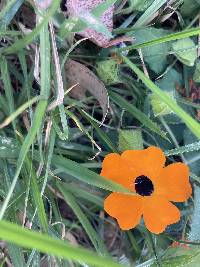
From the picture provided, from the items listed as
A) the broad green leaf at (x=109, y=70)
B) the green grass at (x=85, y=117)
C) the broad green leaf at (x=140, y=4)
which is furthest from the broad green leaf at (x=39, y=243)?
the broad green leaf at (x=140, y=4)

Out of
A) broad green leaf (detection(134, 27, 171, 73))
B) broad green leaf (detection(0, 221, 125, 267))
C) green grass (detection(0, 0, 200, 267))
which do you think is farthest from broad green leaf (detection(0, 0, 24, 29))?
broad green leaf (detection(0, 221, 125, 267))

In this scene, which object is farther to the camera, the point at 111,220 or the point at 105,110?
the point at 111,220

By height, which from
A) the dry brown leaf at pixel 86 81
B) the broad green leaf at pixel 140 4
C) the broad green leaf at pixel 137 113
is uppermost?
the broad green leaf at pixel 140 4

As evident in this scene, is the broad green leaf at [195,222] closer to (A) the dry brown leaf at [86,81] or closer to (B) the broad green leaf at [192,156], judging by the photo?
(B) the broad green leaf at [192,156]

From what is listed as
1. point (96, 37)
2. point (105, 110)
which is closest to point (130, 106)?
point (105, 110)

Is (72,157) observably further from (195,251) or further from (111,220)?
(195,251)

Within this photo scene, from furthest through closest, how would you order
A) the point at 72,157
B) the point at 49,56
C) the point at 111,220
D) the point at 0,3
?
the point at 111,220 < the point at 72,157 < the point at 0,3 < the point at 49,56

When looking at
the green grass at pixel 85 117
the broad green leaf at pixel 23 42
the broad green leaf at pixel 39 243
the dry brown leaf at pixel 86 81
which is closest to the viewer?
the broad green leaf at pixel 39 243
